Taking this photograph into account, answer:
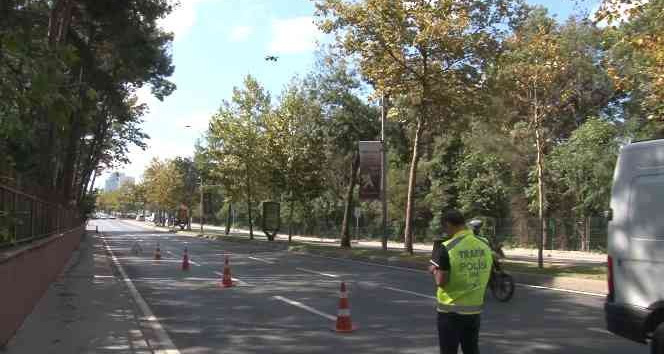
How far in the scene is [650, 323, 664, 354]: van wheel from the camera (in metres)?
5.79

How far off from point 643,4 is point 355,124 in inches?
791

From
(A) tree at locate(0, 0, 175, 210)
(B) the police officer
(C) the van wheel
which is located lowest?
(C) the van wheel

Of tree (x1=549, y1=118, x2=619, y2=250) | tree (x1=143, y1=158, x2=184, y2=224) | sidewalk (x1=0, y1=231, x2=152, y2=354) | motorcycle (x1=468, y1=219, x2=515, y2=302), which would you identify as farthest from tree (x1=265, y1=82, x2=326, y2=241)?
tree (x1=143, y1=158, x2=184, y2=224)

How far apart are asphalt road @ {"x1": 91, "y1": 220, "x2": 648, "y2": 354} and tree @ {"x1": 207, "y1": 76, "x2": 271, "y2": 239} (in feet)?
85.8

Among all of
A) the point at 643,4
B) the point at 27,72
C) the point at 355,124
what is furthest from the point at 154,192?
the point at 27,72

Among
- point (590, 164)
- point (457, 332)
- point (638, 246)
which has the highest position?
point (590, 164)

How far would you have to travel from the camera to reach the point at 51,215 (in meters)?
18.9

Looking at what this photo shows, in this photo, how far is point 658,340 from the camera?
229 inches

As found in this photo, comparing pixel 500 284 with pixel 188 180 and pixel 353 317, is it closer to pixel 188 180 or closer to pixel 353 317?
pixel 353 317

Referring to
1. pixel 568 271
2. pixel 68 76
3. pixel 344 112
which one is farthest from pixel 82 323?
pixel 344 112

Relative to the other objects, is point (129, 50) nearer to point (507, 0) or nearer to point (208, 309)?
point (507, 0)

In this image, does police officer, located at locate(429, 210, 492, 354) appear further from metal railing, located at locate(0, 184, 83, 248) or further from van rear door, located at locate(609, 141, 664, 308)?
metal railing, located at locate(0, 184, 83, 248)

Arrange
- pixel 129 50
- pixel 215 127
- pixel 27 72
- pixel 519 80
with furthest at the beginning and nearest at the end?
pixel 215 127 < pixel 129 50 < pixel 519 80 < pixel 27 72

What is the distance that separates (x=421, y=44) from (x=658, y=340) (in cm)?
1672
